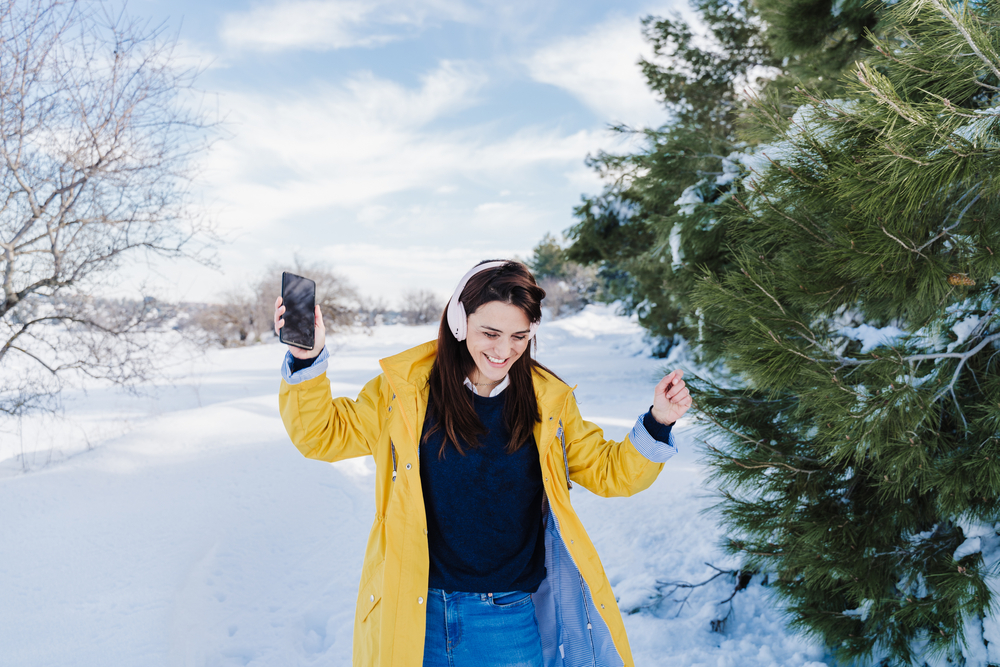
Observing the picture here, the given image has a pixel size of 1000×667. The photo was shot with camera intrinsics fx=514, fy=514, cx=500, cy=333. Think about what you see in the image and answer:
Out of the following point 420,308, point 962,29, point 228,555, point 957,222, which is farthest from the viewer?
point 420,308

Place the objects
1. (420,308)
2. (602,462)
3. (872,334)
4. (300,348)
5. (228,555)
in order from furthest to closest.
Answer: (420,308), (228,555), (872,334), (602,462), (300,348)

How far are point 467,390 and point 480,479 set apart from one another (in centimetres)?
32

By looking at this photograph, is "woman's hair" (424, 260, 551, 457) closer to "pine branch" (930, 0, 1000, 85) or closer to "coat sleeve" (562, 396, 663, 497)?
"coat sleeve" (562, 396, 663, 497)

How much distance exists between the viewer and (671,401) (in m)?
1.72

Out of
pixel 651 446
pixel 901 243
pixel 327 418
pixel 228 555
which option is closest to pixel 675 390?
pixel 651 446

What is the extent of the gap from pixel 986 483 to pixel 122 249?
22.7 ft

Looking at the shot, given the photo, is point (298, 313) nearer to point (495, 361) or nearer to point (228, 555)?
point (495, 361)

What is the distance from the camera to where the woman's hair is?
5.82 feet

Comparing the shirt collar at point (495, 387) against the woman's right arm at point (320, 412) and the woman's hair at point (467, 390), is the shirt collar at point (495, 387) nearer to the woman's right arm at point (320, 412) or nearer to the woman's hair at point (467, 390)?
the woman's hair at point (467, 390)

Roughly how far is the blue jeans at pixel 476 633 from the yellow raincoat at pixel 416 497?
0.10m

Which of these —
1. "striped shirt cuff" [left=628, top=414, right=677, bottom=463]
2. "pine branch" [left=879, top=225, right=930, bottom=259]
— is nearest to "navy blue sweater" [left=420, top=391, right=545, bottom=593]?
"striped shirt cuff" [left=628, top=414, right=677, bottom=463]

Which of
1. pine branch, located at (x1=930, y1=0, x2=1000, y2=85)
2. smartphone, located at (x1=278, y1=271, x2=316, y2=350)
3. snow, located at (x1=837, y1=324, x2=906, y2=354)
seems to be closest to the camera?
pine branch, located at (x1=930, y1=0, x2=1000, y2=85)

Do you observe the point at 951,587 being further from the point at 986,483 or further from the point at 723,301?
Answer: the point at 723,301

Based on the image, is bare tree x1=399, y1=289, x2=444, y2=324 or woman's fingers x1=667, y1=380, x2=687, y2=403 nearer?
woman's fingers x1=667, y1=380, x2=687, y2=403
